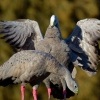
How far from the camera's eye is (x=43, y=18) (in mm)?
18516

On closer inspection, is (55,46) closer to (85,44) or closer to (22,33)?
(22,33)

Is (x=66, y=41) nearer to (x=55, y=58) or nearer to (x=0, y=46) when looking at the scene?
(x=55, y=58)

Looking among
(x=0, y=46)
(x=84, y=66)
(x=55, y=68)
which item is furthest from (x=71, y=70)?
(x=0, y=46)

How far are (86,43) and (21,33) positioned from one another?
0.93 metres

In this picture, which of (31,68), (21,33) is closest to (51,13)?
(21,33)

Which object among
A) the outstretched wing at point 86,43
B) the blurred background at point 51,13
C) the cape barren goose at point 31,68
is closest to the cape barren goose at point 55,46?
the outstretched wing at point 86,43

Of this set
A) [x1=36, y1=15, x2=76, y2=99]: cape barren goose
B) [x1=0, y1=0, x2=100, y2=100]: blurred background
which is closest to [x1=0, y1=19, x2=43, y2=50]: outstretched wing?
[x1=36, y1=15, x2=76, y2=99]: cape barren goose

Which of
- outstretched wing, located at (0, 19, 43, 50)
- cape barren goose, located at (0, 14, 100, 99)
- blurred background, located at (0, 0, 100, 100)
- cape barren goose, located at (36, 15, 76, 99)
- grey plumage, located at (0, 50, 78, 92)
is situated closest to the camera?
grey plumage, located at (0, 50, 78, 92)

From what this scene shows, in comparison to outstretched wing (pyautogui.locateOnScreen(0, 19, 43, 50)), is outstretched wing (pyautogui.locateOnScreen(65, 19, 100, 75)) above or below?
below

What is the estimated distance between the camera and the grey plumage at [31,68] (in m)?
12.6

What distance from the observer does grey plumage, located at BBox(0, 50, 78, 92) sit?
12.6 m

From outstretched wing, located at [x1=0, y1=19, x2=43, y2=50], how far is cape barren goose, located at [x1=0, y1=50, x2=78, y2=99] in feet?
3.34

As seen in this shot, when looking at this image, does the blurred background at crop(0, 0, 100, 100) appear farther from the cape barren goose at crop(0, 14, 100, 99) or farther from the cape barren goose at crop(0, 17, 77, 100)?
the cape barren goose at crop(0, 17, 77, 100)

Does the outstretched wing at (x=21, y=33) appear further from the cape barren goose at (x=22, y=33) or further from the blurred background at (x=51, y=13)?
the blurred background at (x=51, y=13)
